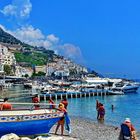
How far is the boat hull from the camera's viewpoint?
22438 mm

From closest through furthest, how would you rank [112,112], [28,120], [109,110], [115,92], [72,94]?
[28,120]
[112,112]
[109,110]
[72,94]
[115,92]

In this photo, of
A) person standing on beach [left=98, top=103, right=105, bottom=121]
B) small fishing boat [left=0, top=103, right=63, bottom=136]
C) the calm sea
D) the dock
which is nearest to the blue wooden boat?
small fishing boat [left=0, top=103, right=63, bottom=136]

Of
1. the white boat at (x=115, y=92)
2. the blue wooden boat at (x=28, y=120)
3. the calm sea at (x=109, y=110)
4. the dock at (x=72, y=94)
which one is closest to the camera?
the blue wooden boat at (x=28, y=120)

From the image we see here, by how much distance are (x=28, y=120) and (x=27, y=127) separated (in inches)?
16.4

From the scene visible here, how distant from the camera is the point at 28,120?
23.0 metres

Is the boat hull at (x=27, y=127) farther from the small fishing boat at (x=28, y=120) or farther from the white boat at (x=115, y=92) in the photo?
the white boat at (x=115, y=92)

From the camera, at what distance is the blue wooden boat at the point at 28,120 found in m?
22.4

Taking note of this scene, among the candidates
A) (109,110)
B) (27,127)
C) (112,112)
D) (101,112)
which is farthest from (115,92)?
(27,127)

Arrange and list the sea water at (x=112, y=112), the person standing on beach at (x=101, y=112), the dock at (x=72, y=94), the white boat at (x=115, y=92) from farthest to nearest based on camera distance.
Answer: the white boat at (x=115, y=92), the dock at (x=72, y=94), the sea water at (x=112, y=112), the person standing on beach at (x=101, y=112)

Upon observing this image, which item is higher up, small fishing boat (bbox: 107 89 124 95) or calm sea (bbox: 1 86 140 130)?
small fishing boat (bbox: 107 89 124 95)

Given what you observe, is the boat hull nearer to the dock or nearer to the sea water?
the sea water

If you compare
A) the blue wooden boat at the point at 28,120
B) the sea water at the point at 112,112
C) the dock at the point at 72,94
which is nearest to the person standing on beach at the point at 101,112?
the sea water at the point at 112,112

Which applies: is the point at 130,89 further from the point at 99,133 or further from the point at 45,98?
the point at 99,133

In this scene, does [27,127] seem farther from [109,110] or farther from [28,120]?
[109,110]
